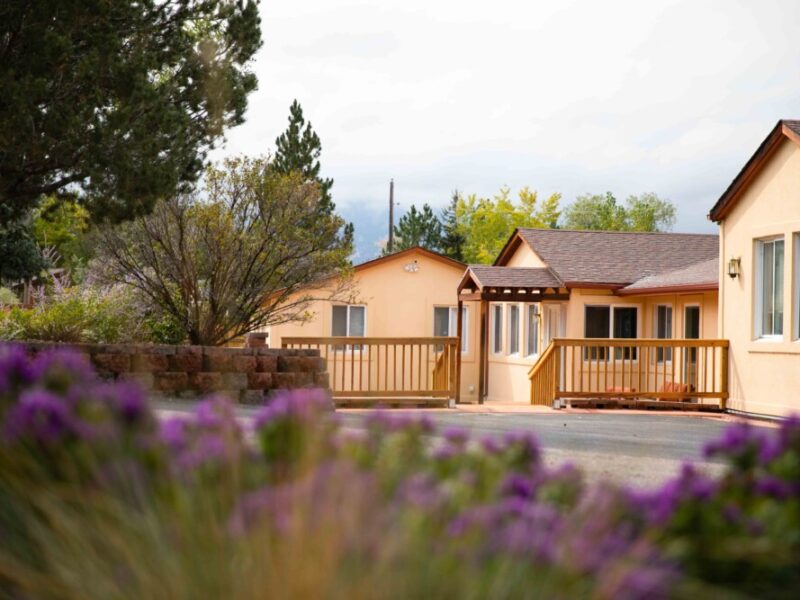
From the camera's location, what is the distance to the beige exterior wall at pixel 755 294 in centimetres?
1467

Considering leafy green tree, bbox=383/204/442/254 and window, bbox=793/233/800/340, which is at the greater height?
leafy green tree, bbox=383/204/442/254

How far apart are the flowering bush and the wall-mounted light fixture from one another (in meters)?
13.2

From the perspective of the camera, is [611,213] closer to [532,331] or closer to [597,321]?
[532,331]

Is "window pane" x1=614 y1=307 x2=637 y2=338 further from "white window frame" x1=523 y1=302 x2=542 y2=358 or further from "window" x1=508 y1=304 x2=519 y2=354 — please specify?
"window" x1=508 y1=304 x2=519 y2=354

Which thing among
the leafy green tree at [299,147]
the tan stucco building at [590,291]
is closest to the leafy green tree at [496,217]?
the leafy green tree at [299,147]

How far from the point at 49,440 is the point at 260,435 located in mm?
625

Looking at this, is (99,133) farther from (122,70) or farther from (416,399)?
(416,399)

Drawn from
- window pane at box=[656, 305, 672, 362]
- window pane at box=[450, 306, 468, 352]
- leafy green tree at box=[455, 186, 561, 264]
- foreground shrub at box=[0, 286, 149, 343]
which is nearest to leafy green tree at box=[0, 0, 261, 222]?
foreground shrub at box=[0, 286, 149, 343]

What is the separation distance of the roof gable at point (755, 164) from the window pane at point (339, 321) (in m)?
13.1

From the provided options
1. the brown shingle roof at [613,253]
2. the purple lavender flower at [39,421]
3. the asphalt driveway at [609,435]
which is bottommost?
the asphalt driveway at [609,435]

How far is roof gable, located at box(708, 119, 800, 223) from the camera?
49.1 feet

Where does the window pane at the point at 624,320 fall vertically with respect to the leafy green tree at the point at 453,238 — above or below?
below

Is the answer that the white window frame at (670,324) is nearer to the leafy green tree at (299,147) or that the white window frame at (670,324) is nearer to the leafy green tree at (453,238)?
the leafy green tree at (299,147)

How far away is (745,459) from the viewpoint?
11.0ft
